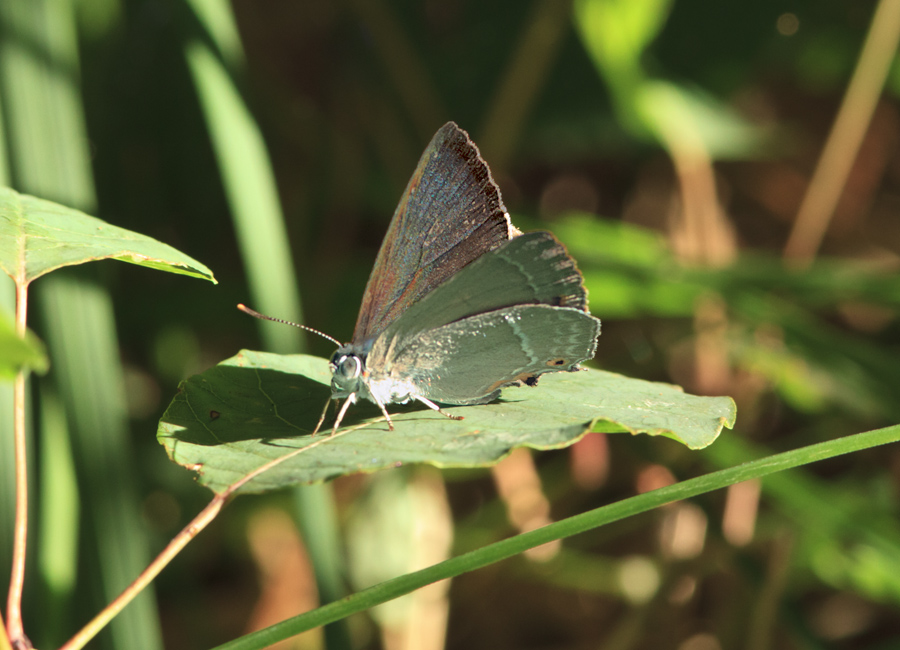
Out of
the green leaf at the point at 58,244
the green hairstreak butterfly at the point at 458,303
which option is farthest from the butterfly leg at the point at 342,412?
the green leaf at the point at 58,244

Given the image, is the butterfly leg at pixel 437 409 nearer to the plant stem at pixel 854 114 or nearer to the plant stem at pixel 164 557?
the plant stem at pixel 164 557

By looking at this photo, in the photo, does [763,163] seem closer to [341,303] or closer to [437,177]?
[341,303]

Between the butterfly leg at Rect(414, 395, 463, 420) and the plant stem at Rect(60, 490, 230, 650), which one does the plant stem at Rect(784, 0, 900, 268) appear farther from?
the plant stem at Rect(60, 490, 230, 650)

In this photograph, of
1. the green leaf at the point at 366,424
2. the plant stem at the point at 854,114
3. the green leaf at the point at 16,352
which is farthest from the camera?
the plant stem at the point at 854,114

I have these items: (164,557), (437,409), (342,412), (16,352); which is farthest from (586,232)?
(16,352)

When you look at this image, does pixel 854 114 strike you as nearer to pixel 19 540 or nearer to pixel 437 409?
pixel 437 409

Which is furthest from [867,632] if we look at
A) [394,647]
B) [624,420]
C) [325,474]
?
[325,474]
